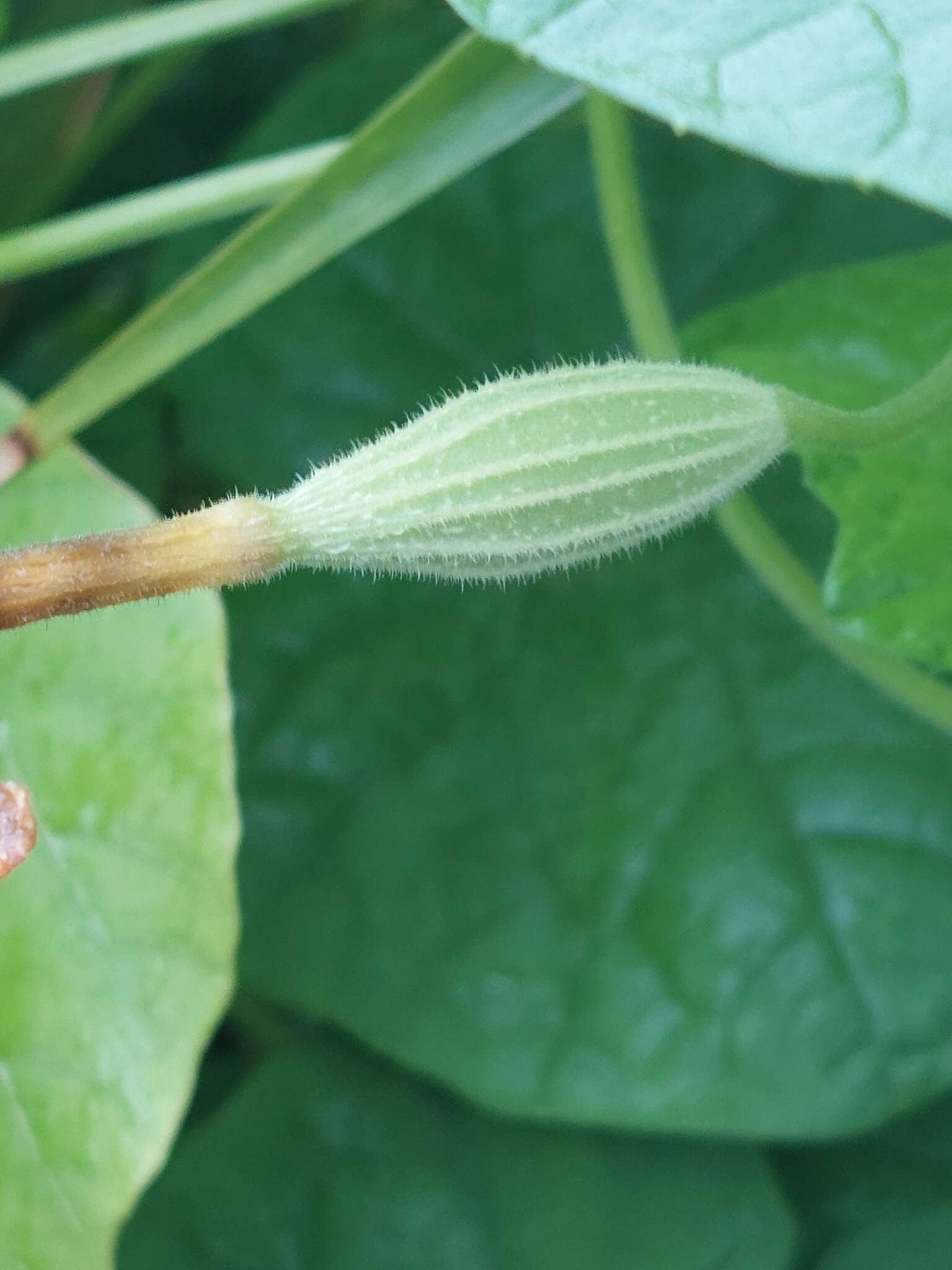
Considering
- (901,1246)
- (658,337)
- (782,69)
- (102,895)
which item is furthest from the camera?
(901,1246)

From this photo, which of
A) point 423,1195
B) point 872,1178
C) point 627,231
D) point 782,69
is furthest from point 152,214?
point 872,1178

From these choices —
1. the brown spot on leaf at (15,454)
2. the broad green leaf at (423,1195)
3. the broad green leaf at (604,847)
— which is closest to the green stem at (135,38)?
the brown spot on leaf at (15,454)

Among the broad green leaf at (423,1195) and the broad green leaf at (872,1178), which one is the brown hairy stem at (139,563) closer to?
the broad green leaf at (423,1195)

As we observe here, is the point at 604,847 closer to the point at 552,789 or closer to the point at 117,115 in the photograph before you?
the point at 552,789

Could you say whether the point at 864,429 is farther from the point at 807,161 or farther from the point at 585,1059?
the point at 585,1059

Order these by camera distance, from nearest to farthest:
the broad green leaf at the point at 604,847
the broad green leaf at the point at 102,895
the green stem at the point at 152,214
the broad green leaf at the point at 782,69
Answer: the broad green leaf at the point at 782,69, the broad green leaf at the point at 102,895, the green stem at the point at 152,214, the broad green leaf at the point at 604,847

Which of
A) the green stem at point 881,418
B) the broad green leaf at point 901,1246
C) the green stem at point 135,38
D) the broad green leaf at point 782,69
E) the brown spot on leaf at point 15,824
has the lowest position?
the broad green leaf at point 901,1246

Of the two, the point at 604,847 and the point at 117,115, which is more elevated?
the point at 117,115

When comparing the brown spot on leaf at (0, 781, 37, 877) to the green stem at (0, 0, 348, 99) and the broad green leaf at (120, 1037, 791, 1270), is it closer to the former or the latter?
the green stem at (0, 0, 348, 99)
